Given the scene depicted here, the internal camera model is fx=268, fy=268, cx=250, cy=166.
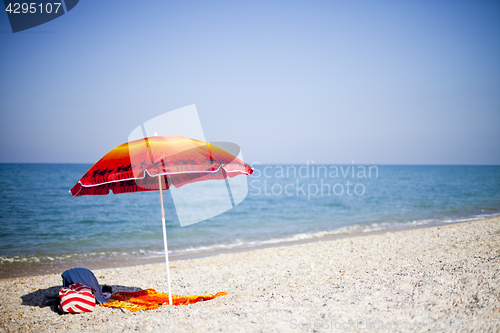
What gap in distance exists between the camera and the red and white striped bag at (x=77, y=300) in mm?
4691

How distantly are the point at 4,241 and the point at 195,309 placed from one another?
12203 mm

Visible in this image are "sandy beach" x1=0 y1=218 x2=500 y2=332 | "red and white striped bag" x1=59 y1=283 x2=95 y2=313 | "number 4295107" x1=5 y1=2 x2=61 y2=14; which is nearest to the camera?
"sandy beach" x1=0 y1=218 x2=500 y2=332

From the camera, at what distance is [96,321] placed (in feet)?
14.1

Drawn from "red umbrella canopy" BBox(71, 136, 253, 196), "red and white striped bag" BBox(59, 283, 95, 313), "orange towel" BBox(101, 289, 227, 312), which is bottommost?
"orange towel" BBox(101, 289, 227, 312)

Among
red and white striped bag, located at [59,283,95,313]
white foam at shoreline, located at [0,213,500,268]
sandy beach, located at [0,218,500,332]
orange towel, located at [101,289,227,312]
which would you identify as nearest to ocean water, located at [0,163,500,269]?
white foam at shoreline, located at [0,213,500,268]

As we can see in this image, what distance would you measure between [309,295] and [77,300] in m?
4.03

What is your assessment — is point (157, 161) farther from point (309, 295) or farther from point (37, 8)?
point (37, 8)

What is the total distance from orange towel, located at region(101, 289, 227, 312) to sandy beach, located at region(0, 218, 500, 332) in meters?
0.18

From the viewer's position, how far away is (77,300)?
472cm

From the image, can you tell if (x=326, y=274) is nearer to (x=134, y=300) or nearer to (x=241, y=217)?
(x=134, y=300)

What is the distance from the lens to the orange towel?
477 cm

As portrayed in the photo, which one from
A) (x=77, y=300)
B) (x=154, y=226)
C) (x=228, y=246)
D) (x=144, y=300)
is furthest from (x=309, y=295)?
(x=154, y=226)

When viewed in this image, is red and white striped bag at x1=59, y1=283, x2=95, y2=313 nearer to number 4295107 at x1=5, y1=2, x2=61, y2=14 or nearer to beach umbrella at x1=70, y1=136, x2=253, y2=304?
beach umbrella at x1=70, y1=136, x2=253, y2=304

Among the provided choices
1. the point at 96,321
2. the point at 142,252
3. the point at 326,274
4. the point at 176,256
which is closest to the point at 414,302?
the point at 326,274
